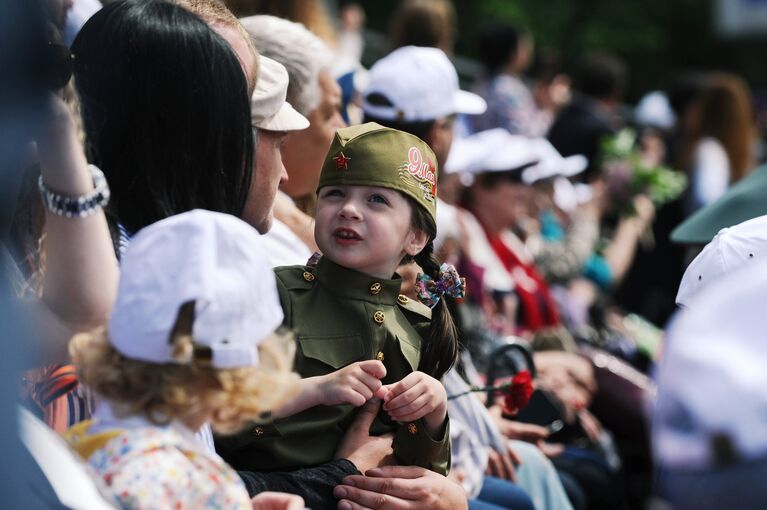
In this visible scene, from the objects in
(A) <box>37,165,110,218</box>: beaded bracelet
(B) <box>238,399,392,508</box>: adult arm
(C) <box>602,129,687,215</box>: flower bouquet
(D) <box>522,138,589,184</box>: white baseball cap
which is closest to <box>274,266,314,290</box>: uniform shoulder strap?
(B) <box>238,399,392,508</box>: adult arm

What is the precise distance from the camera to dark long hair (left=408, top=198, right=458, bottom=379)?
8.95ft

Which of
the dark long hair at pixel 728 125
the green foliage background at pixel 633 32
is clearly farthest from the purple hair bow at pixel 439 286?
the green foliage background at pixel 633 32

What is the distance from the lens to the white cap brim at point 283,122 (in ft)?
9.09

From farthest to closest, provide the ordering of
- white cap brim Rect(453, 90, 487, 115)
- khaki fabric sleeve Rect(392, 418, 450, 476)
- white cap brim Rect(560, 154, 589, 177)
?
1. white cap brim Rect(560, 154, 589, 177)
2. white cap brim Rect(453, 90, 487, 115)
3. khaki fabric sleeve Rect(392, 418, 450, 476)

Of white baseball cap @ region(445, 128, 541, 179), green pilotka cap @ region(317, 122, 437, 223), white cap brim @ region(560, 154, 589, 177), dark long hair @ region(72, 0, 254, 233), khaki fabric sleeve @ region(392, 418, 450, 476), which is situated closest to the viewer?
dark long hair @ region(72, 0, 254, 233)

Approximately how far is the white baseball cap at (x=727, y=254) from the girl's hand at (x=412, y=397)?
763mm

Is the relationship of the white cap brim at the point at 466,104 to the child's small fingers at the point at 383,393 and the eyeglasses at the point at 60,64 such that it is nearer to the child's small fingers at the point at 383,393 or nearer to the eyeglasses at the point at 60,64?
the child's small fingers at the point at 383,393

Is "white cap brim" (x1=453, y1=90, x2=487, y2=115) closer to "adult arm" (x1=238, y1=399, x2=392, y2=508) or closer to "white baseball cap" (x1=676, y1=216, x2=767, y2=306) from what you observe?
"white baseball cap" (x1=676, y1=216, x2=767, y2=306)

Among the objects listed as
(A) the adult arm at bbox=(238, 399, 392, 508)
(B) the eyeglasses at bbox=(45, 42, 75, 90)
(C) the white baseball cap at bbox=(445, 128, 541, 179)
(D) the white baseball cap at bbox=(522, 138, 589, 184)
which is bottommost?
(D) the white baseball cap at bbox=(522, 138, 589, 184)

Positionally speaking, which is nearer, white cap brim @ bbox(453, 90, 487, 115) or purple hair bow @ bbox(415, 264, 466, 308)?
purple hair bow @ bbox(415, 264, 466, 308)

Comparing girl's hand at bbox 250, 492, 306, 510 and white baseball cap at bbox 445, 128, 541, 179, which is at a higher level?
girl's hand at bbox 250, 492, 306, 510

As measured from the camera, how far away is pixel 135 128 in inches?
98.7

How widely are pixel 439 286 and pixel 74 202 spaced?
106cm

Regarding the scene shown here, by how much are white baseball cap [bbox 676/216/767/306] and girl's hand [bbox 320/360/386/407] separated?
90cm
